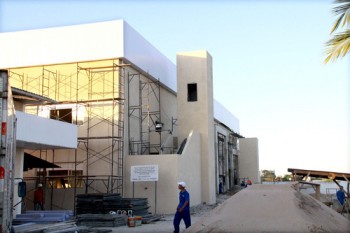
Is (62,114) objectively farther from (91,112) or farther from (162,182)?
(162,182)

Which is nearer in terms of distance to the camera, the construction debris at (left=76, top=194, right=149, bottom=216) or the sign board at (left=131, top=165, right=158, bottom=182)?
the construction debris at (left=76, top=194, right=149, bottom=216)

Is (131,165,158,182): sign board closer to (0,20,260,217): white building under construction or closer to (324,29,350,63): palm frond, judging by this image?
(0,20,260,217): white building under construction

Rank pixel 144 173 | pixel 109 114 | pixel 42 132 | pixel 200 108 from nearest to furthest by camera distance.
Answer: pixel 42 132 → pixel 144 173 → pixel 109 114 → pixel 200 108

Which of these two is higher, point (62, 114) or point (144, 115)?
point (144, 115)

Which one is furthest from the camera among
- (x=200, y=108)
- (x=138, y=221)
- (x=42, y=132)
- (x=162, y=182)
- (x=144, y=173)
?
(x=200, y=108)

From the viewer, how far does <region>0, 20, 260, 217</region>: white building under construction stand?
2611cm

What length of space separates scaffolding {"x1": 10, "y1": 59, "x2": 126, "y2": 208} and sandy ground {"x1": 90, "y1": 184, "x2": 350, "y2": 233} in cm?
1488

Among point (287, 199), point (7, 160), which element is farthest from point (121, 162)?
point (7, 160)

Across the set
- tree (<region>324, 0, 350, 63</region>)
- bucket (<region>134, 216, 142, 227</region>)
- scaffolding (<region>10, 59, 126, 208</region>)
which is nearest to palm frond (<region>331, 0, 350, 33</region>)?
tree (<region>324, 0, 350, 63</region>)

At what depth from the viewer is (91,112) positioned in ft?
89.1

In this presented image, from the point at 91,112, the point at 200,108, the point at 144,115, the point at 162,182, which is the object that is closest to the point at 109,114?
the point at 91,112

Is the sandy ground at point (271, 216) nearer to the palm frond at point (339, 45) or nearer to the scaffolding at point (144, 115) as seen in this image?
the palm frond at point (339, 45)

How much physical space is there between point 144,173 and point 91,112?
5.69 metres

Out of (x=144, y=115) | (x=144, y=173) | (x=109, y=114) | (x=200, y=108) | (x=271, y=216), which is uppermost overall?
(x=200, y=108)
